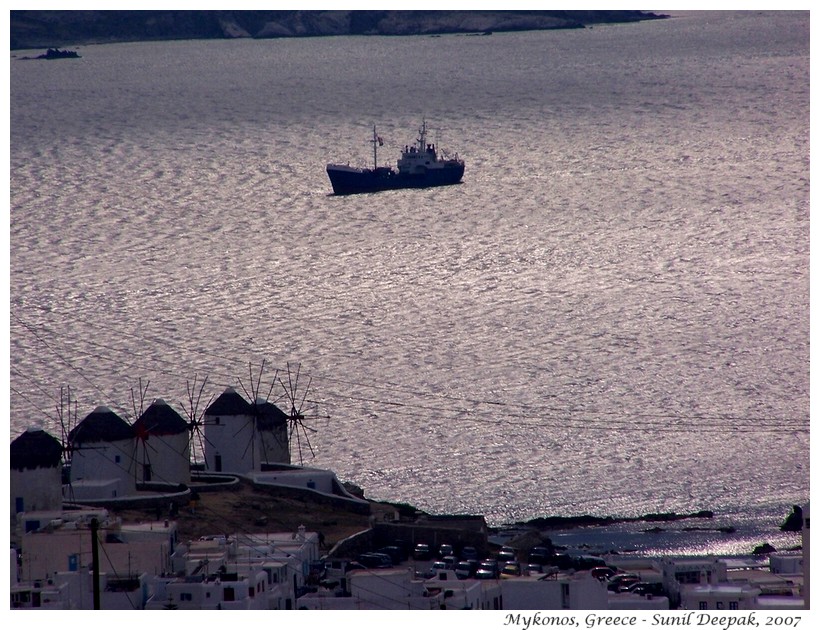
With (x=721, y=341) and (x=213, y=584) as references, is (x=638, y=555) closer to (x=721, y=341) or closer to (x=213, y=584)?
(x=213, y=584)

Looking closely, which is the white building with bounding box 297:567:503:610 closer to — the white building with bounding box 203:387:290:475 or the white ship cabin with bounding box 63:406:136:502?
the white ship cabin with bounding box 63:406:136:502

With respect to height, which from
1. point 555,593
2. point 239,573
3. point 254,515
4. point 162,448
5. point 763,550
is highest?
point 162,448

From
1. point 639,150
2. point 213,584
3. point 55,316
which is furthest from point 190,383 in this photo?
point 639,150

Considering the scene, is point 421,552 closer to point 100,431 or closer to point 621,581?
point 621,581

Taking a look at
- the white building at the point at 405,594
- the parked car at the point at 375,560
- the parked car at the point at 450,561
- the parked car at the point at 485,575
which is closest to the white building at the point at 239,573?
the white building at the point at 405,594

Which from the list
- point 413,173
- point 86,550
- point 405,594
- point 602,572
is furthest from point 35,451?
point 413,173
